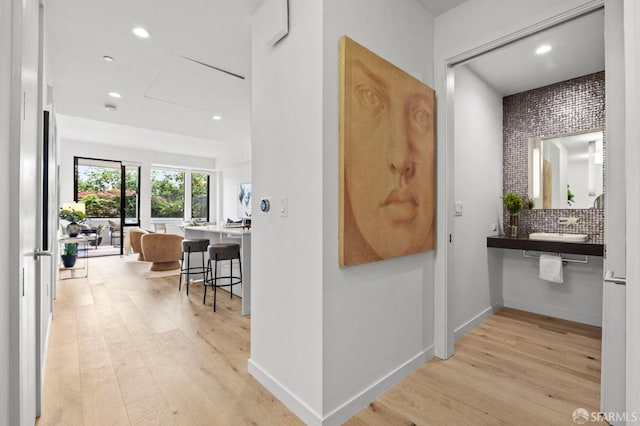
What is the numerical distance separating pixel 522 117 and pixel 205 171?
28.5 feet

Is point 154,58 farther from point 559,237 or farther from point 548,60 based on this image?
point 559,237

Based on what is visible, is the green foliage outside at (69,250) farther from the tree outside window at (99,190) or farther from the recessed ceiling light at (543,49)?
the recessed ceiling light at (543,49)

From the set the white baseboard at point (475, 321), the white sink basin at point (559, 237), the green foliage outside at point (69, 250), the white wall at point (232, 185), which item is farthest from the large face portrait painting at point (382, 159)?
the white wall at point (232, 185)

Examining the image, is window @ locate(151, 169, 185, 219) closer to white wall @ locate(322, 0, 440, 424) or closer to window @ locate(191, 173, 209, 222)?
window @ locate(191, 173, 209, 222)

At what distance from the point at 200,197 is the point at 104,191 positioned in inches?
100

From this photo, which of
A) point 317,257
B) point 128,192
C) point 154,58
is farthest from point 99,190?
point 317,257

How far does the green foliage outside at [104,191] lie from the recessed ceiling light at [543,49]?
29.5 ft

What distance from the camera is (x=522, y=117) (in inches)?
139

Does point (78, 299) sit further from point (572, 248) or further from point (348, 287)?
point (572, 248)

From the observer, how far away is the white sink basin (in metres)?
2.88

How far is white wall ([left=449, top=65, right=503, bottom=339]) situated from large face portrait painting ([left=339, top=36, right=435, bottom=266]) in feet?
2.60

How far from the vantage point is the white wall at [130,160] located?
7.38m

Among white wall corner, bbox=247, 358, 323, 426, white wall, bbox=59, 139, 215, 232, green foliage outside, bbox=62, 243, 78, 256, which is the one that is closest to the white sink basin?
white wall corner, bbox=247, 358, 323, 426

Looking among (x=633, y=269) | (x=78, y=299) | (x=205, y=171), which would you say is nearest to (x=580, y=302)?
(x=633, y=269)
